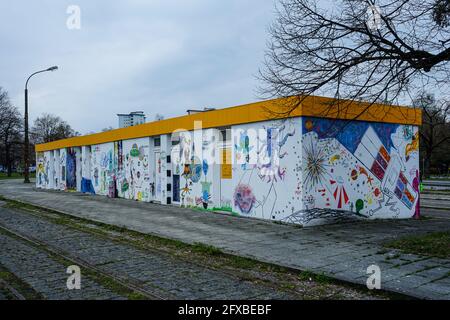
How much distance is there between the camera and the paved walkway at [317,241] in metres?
6.56

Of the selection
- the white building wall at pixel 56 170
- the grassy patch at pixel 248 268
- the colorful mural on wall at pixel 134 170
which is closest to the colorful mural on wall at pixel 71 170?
the white building wall at pixel 56 170

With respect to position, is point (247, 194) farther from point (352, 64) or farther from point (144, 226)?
point (352, 64)

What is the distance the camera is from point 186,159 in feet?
56.6

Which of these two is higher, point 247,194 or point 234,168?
point 234,168

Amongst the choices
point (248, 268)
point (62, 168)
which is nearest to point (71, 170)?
point (62, 168)

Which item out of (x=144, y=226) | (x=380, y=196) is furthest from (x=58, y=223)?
(x=380, y=196)

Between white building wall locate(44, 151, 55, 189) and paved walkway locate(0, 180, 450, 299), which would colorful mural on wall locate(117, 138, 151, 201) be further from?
white building wall locate(44, 151, 55, 189)

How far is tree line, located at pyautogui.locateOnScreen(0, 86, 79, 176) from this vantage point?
2203 inches

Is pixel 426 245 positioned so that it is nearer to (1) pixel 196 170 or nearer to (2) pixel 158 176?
(1) pixel 196 170

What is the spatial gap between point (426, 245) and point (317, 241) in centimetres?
231

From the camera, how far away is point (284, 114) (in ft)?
38.5

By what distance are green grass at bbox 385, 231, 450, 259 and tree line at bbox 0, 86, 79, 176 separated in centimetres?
5730

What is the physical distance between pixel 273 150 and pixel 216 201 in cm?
366

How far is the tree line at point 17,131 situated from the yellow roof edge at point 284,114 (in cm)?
4222
